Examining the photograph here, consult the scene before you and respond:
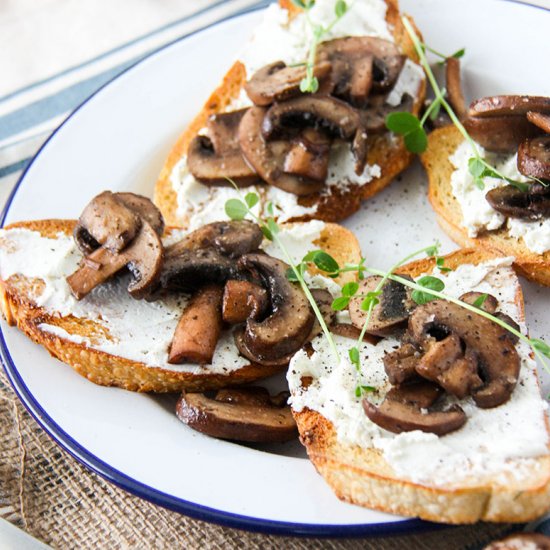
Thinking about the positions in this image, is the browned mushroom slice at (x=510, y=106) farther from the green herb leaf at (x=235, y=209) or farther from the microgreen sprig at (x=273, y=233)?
the green herb leaf at (x=235, y=209)

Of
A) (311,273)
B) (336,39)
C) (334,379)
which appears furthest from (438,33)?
(334,379)

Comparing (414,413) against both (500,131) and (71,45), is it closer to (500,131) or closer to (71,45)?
(500,131)

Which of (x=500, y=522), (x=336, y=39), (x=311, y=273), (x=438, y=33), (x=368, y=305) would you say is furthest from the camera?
(x=438, y=33)

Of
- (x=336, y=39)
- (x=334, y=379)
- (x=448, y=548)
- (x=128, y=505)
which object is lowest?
(x=448, y=548)

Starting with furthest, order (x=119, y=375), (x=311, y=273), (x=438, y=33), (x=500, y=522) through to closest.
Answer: (x=438, y=33)
(x=311, y=273)
(x=119, y=375)
(x=500, y=522)

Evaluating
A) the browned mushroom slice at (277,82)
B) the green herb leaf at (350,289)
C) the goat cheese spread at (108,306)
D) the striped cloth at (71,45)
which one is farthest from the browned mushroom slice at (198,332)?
the striped cloth at (71,45)

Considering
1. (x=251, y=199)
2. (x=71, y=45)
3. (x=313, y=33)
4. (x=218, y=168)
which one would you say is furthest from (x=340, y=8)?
(x=71, y=45)

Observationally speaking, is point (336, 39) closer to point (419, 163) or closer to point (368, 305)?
point (419, 163)
